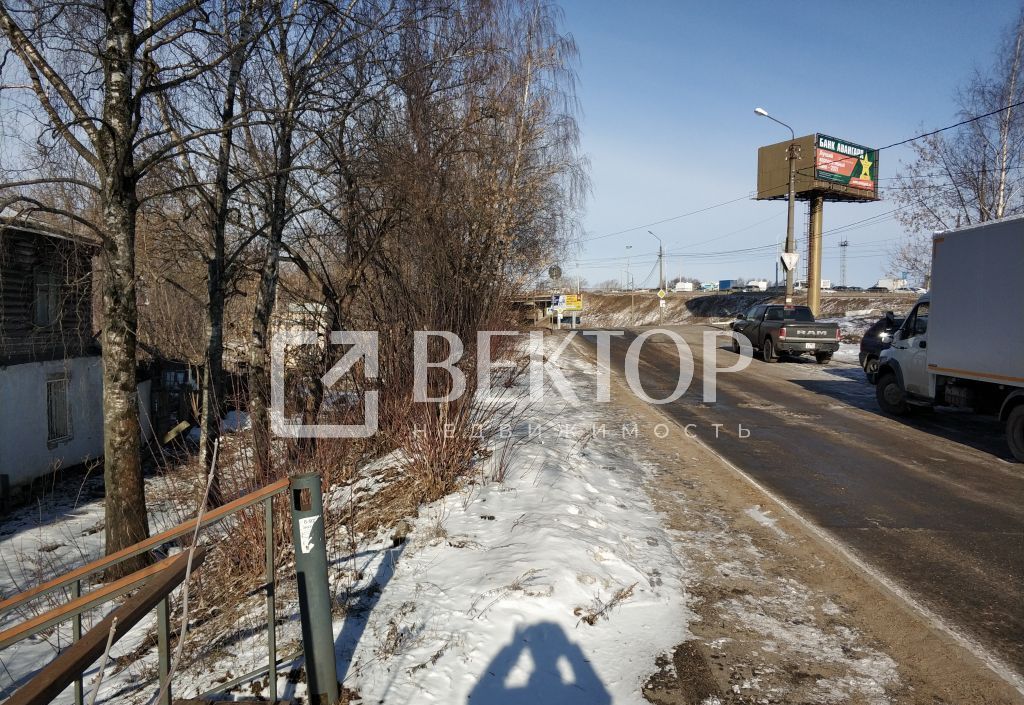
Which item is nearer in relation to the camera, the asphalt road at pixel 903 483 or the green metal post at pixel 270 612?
the green metal post at pixel 270 612

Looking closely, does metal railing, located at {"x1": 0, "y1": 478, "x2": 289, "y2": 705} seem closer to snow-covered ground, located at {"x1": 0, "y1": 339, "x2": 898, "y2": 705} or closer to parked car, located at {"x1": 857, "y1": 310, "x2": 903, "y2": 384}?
snow-covered ground, located at {"x1": 0, "y1": 339, "x2": 898, "y2": 705}

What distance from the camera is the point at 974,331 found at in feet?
32.0

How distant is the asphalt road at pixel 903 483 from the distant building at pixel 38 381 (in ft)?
42.8

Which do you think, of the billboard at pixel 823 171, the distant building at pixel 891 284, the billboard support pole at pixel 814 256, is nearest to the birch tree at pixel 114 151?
the billboard support pole at pixel 814 256

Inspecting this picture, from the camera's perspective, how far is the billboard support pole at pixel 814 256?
126 feet

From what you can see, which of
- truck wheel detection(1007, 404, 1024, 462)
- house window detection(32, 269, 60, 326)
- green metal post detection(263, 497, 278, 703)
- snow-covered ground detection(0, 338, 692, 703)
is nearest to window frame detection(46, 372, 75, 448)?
house window detection(32, 269, 60, 326)

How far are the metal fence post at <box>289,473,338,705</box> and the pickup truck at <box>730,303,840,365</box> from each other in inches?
769

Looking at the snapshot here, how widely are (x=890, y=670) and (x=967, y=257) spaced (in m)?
8.67

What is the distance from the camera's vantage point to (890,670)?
12.4 ft

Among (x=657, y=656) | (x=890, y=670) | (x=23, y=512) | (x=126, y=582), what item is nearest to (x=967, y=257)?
(x=890, y=670)

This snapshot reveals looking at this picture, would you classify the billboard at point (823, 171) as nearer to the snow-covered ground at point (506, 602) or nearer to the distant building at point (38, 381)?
the distant building at point (38, 381)

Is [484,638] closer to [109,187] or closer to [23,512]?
[109,187]

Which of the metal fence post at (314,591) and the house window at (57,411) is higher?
the metal fence post at (314,591)

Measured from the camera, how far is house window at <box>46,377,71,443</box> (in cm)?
1547
